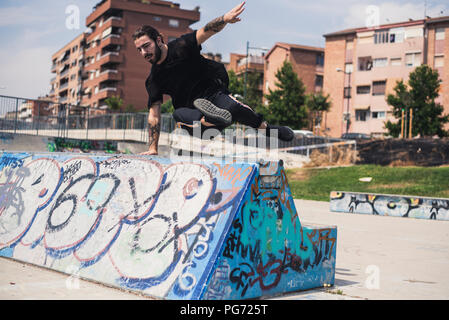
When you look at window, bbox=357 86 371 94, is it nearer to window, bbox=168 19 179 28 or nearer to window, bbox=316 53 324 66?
window, bbox=316 53 324 66

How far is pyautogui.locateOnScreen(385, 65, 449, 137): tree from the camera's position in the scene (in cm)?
5016

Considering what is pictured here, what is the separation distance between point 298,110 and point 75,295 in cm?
5164

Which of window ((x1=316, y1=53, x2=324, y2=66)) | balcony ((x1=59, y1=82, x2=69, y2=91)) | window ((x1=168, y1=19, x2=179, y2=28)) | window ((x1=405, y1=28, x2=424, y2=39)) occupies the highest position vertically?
window ((x1=168, y1=19, x2=179, y2=28))

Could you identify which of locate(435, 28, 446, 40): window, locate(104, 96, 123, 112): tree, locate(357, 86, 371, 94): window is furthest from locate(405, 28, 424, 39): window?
locate(104, 96, 123, 112): tree

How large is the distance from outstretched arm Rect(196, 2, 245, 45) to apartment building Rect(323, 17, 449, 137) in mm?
57267

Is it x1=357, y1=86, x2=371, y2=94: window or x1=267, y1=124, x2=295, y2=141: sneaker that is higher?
x1=357, y1=86, x2=371, y2=94: window

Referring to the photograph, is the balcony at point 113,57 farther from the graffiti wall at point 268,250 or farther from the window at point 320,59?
the graffiti wall at point 268,250

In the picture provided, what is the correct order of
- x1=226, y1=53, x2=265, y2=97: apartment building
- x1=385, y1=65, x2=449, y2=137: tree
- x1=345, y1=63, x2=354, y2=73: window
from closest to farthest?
1. x1=385, y1=65, x2=449, y2=137: tree
2. x1=345, y1=63, x2=354, y2=73: window
3. x1=226, y1=53, x2=265, y2=97: apartment building

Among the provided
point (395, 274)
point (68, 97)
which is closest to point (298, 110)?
point (395, 274)

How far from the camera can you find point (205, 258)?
3922 mm

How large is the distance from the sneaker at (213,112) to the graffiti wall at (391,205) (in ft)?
50.1

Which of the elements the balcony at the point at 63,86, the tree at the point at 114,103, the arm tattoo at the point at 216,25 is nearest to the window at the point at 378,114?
the tree at the point at 114,103

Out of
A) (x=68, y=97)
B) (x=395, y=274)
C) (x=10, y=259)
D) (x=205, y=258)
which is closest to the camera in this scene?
(x=205, y=258)
